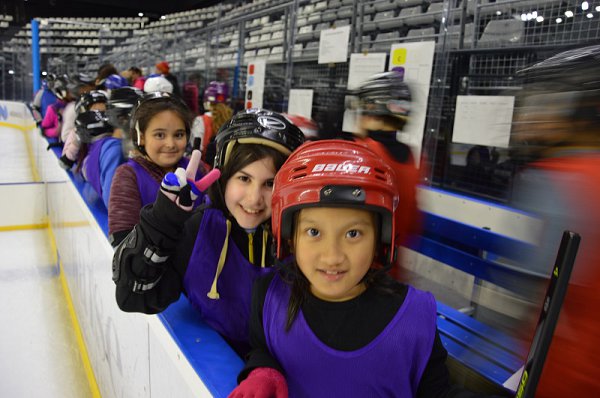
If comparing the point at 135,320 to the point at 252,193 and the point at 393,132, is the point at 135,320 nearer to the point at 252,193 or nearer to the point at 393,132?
the point at 252,193

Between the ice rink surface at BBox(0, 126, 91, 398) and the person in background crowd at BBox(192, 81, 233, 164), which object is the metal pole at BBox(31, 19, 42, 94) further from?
the person in background crowd at BBox(192, 81, 233, 164)

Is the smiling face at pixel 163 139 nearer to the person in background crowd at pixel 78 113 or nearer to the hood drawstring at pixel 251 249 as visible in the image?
the hood drawstring at pixel 251 249

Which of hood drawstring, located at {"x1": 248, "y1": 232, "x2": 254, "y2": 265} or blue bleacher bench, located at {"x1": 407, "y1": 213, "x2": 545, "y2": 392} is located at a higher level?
hood drawstring, located at {"x1": 248, "y1": 232, "x2": 254, "y2": 265}

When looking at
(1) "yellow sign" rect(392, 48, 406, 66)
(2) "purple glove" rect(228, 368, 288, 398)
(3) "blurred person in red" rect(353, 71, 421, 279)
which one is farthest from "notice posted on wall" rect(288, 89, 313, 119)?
(2) "purple glove" rect(228, 368, 288, 398)

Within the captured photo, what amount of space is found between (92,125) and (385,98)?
166 centimetres

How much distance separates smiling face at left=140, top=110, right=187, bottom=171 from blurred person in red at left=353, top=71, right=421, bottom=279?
2.34 ft

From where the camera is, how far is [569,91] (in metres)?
0.80

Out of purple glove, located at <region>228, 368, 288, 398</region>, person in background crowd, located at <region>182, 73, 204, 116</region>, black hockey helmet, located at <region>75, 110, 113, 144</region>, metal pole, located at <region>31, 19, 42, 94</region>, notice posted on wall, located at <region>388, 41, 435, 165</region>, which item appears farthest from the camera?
metal pole, located at <region>31, 19, 42, 94</region>

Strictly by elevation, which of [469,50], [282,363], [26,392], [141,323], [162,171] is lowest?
[26,392]

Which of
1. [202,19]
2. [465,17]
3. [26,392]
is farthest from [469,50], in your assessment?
[202,19]

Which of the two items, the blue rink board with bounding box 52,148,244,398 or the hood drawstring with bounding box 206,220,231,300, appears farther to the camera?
the hood drawstring with bounding box 206,220,231,300

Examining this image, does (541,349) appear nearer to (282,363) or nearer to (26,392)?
(282,363)

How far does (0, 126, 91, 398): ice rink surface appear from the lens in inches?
85.0

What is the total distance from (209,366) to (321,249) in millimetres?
324
